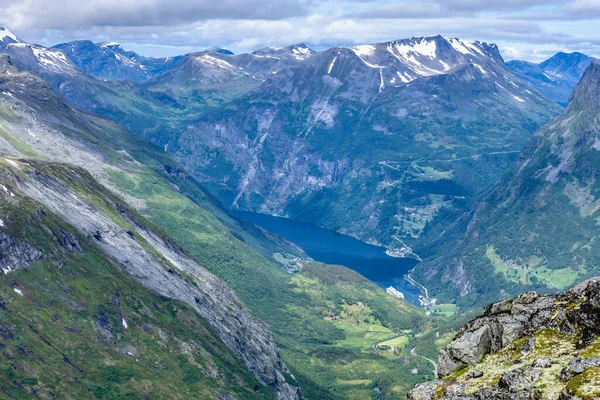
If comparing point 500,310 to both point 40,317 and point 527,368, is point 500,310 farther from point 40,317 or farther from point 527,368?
point 40,317

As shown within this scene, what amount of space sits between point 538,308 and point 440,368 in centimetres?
1212

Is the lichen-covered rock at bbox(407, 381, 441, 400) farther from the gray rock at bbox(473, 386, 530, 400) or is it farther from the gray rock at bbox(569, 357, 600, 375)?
the gray rock at bbox(569, 357, 600, 375)

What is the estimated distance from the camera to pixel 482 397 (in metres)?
61.6

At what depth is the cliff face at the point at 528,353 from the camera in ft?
189

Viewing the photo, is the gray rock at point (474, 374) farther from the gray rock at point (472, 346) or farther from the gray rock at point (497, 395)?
the gray rock at point (472, 346)

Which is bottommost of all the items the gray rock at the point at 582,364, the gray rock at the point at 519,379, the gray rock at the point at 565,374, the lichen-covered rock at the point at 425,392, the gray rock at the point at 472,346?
the lichen-covered rock at the point at 425,392

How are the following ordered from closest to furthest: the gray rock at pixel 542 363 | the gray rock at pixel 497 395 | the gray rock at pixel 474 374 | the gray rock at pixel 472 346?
the gray rock at pixel 497 395 → the gray rock at pixel 542 363 → the gray rock at pixel 474 374 → the gray rock at pixel 472 346

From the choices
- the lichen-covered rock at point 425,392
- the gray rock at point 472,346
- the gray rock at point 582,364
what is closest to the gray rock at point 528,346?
the gray rock at point 472,346

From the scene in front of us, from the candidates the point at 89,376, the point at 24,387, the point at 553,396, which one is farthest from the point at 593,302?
the point at 89,376

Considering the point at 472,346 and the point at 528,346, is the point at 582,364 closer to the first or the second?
the point at 528,346

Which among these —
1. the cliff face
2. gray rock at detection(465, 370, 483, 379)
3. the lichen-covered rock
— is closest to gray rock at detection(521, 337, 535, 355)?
the cliff face

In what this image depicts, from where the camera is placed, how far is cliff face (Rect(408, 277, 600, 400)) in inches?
2272

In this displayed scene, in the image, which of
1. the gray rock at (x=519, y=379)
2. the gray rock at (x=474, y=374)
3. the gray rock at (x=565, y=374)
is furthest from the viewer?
the gray rock at (x=474, y=374)

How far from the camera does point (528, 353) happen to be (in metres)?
65.2
